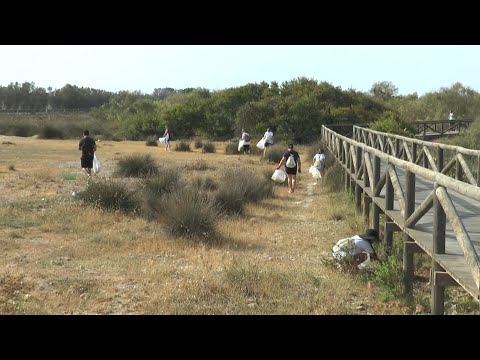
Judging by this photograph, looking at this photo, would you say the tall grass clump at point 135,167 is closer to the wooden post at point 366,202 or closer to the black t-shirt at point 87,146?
the black t-shirt at point 87,146

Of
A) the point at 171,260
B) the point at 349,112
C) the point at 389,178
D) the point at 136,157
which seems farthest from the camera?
the point at 349,112

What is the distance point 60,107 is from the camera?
112688 millimetres

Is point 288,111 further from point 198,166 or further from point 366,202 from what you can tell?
point 366,202

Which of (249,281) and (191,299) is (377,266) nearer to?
(249,281)

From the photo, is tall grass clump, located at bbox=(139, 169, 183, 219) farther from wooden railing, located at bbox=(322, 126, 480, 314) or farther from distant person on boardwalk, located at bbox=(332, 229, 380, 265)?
distant person on boardwalk, located at bbox=(332, 229, 380, 265)

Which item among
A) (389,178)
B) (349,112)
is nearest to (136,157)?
(389,178)

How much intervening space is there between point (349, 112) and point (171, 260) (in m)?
35.4

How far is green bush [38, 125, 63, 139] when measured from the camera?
48.9 metres

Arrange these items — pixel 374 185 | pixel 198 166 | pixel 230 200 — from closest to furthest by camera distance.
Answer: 1. pixel 374 185
2. pixel 230 200
3. pixel 198 166

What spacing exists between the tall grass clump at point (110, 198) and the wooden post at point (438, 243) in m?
8.87

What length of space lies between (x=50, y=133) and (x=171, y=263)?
42.8 m

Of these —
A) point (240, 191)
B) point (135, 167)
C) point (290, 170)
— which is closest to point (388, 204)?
point (240, 191)

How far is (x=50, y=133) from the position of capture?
161 feet
